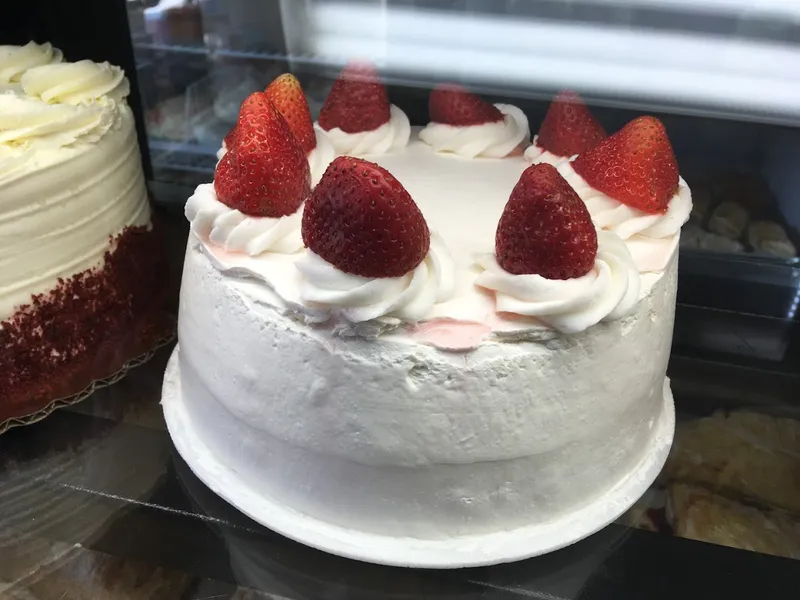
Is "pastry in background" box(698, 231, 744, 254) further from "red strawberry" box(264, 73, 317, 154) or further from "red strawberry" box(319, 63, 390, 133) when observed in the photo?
"red strawberry" box(264, 73, 317, 154)

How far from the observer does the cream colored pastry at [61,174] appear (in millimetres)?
1483

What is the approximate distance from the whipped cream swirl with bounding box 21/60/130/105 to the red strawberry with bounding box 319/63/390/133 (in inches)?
18.1

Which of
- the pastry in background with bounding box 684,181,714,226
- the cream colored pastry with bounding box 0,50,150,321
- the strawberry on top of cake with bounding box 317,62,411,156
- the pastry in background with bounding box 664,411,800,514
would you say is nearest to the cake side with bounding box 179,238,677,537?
the pastry in background with bounding box 664,411,800,514

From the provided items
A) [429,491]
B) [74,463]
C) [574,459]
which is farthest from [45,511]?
[574,459]

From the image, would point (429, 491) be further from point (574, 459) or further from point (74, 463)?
point (74, 463)

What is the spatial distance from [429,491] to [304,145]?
26.8 inches

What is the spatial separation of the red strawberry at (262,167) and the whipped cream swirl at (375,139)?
0.37m

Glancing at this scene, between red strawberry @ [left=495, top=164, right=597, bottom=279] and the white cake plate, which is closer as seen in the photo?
red strawberry @ [left=495, top=164, right=597, bottom=279]

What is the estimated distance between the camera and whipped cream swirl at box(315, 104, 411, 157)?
1673mm

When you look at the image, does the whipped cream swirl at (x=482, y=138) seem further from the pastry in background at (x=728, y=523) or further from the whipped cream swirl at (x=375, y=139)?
the pastry in background at (x=728, y=523)

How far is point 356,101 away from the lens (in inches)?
65.9

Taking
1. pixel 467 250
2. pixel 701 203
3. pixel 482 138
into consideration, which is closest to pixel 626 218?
pixel 467 250

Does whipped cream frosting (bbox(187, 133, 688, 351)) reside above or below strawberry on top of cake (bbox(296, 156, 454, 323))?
below

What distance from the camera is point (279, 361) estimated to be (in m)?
1.21
